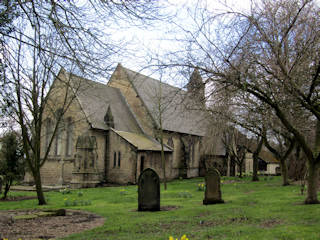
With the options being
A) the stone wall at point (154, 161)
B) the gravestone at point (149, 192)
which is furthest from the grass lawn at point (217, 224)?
the stone wall at point (154, 161)

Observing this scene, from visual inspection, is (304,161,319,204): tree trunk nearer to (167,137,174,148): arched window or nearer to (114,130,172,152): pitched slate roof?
(114,130,172,152): pitched slate roof

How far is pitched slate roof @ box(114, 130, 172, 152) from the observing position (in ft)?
89.2

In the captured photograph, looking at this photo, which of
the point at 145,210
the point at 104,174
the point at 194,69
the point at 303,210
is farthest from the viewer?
the point at 104,174

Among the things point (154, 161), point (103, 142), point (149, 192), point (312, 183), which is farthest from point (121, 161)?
point (312, 183)

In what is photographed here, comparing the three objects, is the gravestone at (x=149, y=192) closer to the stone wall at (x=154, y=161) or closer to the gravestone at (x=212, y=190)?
the gravestone at (x=212, y=190)

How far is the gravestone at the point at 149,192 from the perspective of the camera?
37.5ft

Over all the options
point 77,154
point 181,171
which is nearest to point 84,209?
point 77,154

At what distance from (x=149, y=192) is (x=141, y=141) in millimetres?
17308

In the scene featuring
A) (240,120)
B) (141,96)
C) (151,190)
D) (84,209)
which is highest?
(141,96)

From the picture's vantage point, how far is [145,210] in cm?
1145

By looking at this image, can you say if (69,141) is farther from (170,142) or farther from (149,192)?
(149,192)

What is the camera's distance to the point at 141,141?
28.8 metres

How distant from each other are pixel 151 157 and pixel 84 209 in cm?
1597

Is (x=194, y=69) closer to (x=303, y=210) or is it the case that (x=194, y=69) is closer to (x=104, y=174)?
(x=303, y=210)
